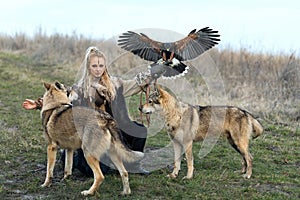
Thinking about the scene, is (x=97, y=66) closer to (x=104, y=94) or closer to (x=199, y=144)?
(x=104, y=94)

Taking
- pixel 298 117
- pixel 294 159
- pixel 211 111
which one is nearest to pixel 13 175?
pixel 211 111

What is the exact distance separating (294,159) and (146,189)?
9.00ft

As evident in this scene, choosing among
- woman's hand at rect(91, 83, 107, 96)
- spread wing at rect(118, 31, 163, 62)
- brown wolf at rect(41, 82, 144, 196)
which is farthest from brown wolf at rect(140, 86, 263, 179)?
brown wolf at rect(41, 82, 144, 196)

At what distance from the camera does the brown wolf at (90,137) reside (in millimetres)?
4621

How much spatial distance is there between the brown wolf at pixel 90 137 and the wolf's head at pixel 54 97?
0.48 ft

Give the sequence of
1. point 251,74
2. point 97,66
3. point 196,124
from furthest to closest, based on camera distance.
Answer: point 251,74 < point 196,124 < point 97,66

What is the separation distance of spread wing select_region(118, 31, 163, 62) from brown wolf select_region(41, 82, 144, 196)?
3.70ft

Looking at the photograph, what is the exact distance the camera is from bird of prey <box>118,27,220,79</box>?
530 centimetres

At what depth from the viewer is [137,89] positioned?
5.59m

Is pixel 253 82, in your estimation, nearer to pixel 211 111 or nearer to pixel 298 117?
pixel 298 117

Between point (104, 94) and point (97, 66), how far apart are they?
0.35 m

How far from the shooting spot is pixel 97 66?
514 cm

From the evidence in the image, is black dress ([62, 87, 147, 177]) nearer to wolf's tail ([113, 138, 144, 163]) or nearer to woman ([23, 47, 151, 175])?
woman ([23, 47, 151, 175])

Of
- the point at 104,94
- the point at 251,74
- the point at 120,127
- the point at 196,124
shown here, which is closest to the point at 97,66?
the point at 104,94
